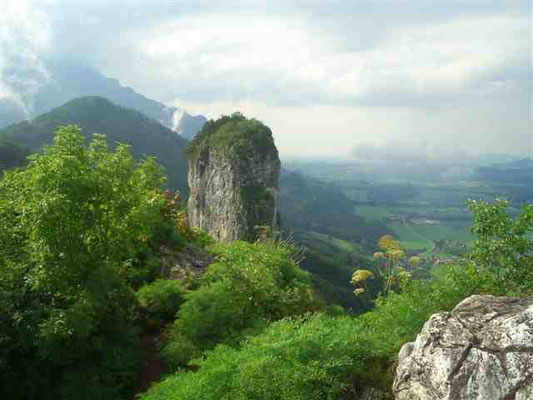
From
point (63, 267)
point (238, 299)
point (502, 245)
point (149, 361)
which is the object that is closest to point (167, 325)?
point (149, 361)

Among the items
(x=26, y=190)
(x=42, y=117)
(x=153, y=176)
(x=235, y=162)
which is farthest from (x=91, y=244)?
(x=42, y=117)

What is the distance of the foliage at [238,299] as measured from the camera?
10.8 metres

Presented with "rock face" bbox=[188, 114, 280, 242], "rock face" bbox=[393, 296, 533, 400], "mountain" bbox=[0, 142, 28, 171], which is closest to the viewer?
"rock face" bbox=[393, 296, 533, 400]

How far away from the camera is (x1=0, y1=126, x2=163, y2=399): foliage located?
31.0 feet

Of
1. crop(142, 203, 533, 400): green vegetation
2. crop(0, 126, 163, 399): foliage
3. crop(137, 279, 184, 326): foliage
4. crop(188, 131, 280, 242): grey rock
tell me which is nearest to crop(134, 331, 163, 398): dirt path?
crop(0, 126, 163, 399): foliage

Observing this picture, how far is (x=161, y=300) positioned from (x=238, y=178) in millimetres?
49724

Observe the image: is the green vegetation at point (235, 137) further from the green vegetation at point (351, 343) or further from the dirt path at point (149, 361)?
the green vegetation at point (351, 343)

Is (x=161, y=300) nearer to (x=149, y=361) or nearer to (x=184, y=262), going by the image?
(x=149, y=361)

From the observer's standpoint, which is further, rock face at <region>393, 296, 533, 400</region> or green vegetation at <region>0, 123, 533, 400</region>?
green vegetation at <region>0, 123, 533, 400</region>

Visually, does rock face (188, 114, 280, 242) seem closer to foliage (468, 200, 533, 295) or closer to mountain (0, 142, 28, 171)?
mountain (0, 142, 28, 171)

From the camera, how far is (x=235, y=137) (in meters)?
64.9

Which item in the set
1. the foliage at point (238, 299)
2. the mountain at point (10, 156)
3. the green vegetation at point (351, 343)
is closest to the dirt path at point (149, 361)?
the foliage at point (238, 299)

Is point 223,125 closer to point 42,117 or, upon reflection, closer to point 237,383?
point 237,383

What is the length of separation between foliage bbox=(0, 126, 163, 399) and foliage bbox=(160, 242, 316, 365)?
5.44 feet
